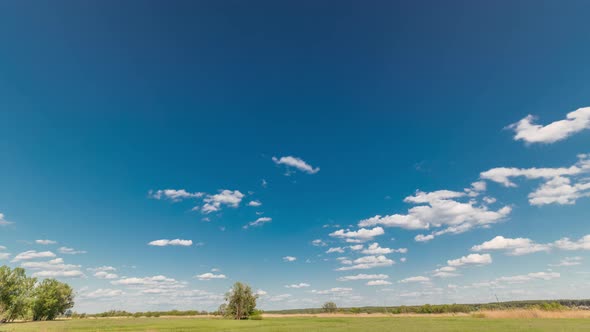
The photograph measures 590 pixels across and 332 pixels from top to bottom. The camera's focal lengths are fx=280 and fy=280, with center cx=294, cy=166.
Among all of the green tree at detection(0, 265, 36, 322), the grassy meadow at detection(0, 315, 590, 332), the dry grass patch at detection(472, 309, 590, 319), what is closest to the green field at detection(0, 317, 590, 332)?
the grassy meadow at detection(0, 315, 590, 332)

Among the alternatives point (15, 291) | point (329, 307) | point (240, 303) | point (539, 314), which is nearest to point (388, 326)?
point (539, 314)

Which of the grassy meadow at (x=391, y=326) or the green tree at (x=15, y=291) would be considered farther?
the green tree at (x=15, y=291)

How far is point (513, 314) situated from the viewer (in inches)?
1845

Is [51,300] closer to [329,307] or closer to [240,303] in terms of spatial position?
[240,303]

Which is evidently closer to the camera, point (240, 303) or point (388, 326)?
point (388, 326)

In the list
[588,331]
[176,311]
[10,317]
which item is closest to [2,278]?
[10,317]

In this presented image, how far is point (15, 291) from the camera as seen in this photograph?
253 feet

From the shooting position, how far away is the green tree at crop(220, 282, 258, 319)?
9125 cm

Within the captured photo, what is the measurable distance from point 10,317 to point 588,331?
12321 cm

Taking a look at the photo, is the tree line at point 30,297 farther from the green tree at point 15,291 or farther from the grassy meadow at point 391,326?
the grassy meadow at point 391,326

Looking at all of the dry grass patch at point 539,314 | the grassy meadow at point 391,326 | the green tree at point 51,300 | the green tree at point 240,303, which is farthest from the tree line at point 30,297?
the dry grass patch at point 539,314

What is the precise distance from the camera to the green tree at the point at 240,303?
91.2 meters

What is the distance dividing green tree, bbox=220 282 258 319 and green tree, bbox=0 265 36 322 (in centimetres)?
5667

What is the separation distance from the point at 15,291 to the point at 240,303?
203 feet
